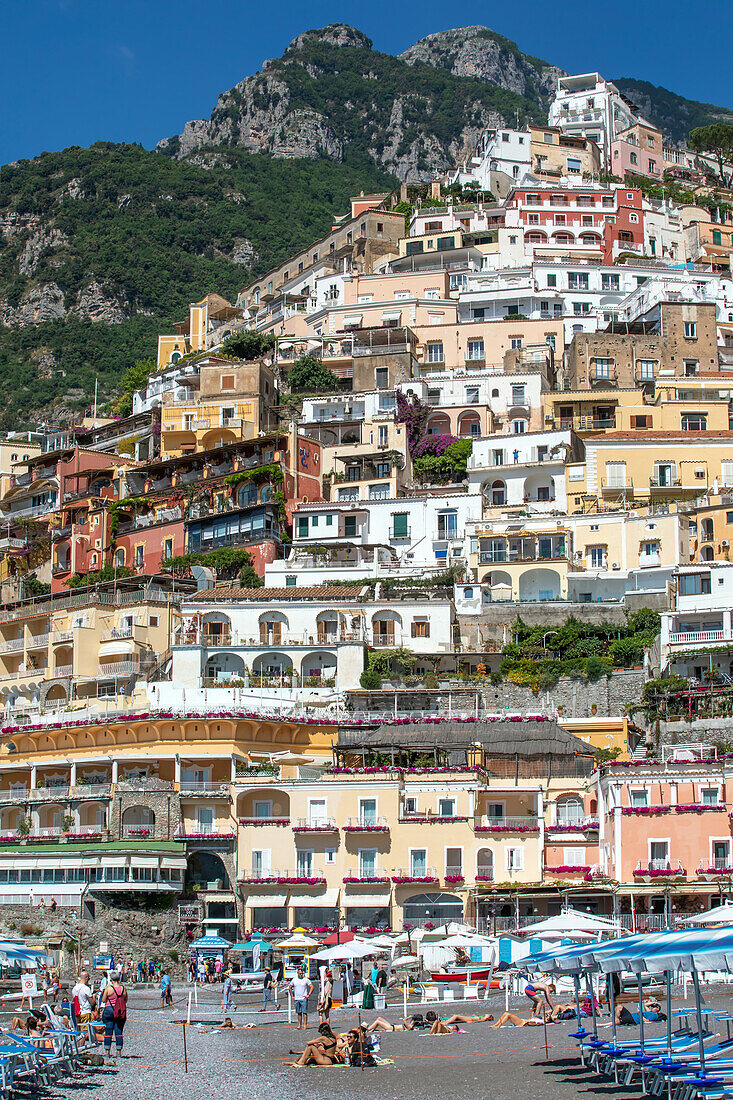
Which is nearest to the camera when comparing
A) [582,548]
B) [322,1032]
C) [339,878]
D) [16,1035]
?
[16,1035]

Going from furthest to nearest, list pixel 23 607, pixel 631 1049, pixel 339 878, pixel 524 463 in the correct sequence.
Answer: pixel 23 607 → pixel 524 463 → pixel 339 878 → pixel 631 1049

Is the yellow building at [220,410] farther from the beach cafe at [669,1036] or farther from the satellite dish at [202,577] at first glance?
the beach cafe at [669,1036]

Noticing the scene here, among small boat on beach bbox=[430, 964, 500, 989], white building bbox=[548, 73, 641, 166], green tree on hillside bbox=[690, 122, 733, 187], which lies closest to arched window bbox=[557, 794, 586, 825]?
small boat on beach bbox=[430, 964, 500, 989]

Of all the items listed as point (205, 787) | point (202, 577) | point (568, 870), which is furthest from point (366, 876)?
point (202, 577)

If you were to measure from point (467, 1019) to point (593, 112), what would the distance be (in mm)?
114299

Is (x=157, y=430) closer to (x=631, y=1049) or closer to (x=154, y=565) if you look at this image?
(x=154, y=565)

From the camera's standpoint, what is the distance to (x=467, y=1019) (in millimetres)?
34531

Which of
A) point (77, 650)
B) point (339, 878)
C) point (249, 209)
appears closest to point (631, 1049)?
point (339, 878)

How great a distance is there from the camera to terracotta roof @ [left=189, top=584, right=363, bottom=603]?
65438 mm

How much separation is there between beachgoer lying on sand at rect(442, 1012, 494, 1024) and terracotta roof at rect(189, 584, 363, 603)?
105 feet

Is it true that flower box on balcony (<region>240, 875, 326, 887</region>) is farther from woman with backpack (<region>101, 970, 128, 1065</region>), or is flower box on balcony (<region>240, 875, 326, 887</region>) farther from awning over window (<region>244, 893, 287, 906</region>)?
woman with backpack (<region>101, 970, 128, 1065</region>)

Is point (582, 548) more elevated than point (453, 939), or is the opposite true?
point (582, 548)

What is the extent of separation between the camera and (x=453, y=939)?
128 feet

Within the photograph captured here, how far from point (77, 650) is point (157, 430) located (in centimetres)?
2479
